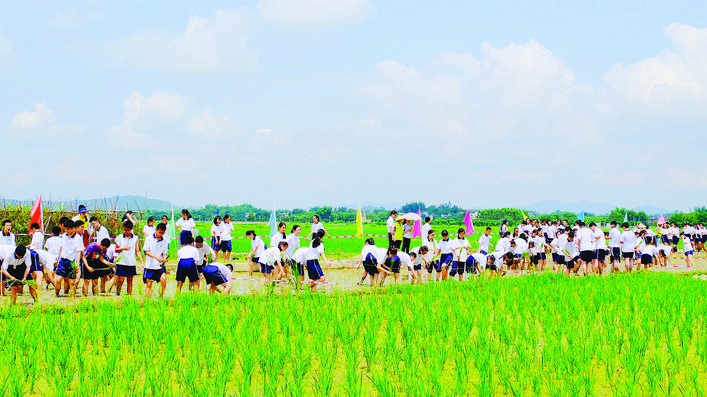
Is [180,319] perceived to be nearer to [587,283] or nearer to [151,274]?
[151,274]

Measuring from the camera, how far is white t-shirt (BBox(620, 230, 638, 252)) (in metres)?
13.0

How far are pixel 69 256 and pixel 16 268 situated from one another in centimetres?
82

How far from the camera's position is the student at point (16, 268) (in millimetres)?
7762

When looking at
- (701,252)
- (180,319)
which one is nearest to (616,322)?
(180,319)

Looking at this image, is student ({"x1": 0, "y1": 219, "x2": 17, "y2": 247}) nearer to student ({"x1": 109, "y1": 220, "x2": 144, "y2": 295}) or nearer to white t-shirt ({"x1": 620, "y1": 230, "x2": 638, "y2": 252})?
student ({"x1": 109, "y1": 220, "x2": 144, "y2": 295})

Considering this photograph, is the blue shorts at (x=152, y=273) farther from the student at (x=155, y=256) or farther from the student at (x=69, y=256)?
the student at (x=69, y=256)

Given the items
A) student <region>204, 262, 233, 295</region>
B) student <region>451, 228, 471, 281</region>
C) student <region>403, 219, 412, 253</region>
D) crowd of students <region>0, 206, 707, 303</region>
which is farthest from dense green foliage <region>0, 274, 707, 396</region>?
student <region>403, 219, 412, 253</region>

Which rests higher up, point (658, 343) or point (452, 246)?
point (452, 246)

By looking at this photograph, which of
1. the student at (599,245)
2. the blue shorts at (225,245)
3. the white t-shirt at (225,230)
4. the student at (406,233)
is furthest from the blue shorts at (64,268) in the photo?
the student at (599,245)

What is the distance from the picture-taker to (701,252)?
69.9 ft

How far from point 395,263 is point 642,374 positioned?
577 centimetres

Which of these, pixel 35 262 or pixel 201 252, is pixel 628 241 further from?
pixel 35 262

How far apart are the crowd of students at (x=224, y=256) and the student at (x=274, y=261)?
2 centimetres

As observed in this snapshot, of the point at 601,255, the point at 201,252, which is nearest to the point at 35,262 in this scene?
the point at 201,252
